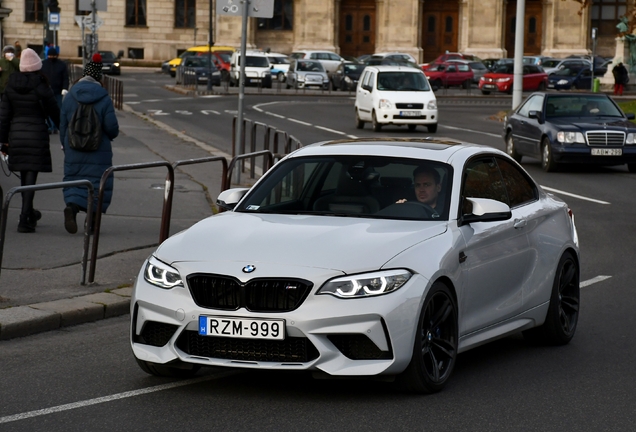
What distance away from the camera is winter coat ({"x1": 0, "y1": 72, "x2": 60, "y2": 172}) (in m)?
13.1

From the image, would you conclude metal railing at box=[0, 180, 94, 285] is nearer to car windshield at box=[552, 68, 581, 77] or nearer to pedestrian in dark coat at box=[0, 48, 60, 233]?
pedestrian in dark coat at box=[0, 48, 60, 233]

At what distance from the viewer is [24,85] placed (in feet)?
43.1

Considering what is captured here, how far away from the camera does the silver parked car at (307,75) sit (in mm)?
59812

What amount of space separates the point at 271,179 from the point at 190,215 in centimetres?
687

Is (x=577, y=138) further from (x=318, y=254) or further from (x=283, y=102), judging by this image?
(x=283, y=102)

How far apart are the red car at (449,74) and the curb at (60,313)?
55.8 m

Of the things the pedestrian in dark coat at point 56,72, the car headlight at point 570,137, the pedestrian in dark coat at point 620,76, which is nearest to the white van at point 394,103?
the car headlight at point 570,137

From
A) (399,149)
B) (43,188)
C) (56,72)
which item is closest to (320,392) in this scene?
(399,149)

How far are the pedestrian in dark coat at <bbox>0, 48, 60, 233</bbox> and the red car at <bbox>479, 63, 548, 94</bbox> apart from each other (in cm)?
4785

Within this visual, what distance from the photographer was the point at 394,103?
33469 mm

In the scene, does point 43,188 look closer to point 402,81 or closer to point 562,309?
point 562,309

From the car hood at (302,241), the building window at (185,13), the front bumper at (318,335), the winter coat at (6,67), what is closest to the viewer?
the front bumper at (318,335)

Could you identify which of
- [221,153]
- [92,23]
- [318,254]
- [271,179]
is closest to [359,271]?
[318,254]

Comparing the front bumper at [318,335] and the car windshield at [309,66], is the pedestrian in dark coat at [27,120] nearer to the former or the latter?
the front bumper at [318,335]
